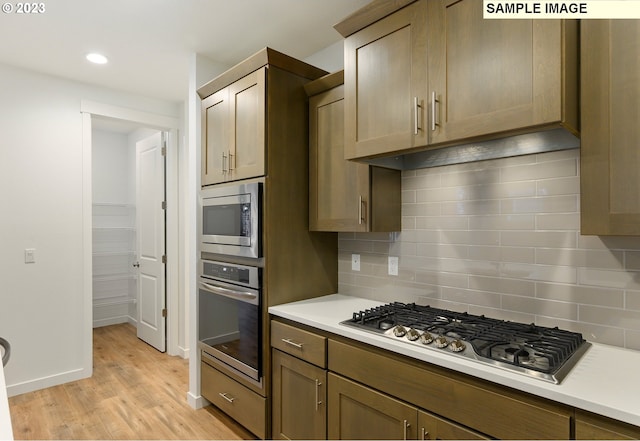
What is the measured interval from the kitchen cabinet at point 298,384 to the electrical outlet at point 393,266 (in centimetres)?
66

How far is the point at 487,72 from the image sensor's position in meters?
1.40

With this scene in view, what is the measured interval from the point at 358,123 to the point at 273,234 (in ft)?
2.69

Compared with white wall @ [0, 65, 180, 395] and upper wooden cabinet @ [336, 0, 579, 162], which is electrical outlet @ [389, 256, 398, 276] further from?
white wall @ [0, 65, 180, 395]

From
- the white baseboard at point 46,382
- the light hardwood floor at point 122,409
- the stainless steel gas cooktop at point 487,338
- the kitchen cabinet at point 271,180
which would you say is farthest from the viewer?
the white baseboard at point 46,382

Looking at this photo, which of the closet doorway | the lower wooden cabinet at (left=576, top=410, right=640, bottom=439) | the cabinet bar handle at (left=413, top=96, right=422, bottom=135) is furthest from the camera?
the closet doorway

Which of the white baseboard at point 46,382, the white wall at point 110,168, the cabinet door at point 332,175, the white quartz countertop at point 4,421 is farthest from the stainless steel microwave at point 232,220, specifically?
the white wall at point 110,168

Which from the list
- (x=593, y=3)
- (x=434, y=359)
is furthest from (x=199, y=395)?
(x=593, y=3)

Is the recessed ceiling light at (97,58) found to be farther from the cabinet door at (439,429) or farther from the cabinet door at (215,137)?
the cabinet door at (439,429)

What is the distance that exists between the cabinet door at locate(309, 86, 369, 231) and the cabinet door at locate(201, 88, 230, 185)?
2.02 feet

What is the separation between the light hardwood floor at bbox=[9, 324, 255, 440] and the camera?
7.97 ft

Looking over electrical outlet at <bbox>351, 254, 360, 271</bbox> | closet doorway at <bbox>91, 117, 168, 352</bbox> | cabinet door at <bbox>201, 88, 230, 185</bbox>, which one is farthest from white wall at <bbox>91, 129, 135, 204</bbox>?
electrical outlet at <bbox>351, 254, 360, 271</bbox>

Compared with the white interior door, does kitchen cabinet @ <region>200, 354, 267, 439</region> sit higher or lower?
lower

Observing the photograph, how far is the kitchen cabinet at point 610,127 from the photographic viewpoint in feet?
3.93

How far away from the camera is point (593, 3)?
4.13 feet
